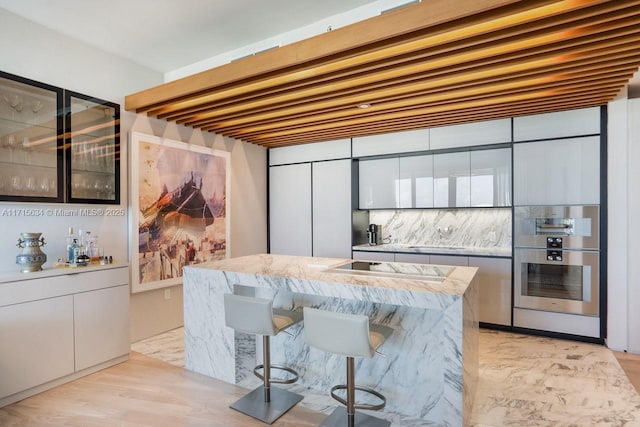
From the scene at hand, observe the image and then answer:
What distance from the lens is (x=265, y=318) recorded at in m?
2.44

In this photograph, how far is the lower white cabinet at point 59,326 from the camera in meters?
2.64

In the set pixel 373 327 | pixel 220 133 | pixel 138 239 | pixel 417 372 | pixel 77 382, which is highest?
pixel 220 133

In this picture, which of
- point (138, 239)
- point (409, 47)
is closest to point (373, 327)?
point (409, 47)

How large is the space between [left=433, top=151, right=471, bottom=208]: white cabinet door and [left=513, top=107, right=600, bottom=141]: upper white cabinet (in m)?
0.70

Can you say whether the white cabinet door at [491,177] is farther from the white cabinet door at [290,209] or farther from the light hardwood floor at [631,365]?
the white cabinet door at [290,209]

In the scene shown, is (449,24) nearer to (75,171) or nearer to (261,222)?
(75,171)

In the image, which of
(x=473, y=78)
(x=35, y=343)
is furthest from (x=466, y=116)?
(x=35, y=343)

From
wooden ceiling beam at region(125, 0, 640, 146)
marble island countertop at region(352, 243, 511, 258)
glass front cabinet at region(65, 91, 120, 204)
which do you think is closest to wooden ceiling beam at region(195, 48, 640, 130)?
wooden ceiling beam at region(125, 0, 640, 146)

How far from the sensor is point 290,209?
19.1 feet

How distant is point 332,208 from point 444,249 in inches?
70.0

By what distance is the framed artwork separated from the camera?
3.96m

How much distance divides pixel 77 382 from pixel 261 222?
3377 millimetres

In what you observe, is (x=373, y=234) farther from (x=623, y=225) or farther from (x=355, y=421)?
(x=355, y=421)

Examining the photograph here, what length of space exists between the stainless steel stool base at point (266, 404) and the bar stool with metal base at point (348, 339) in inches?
13.8
